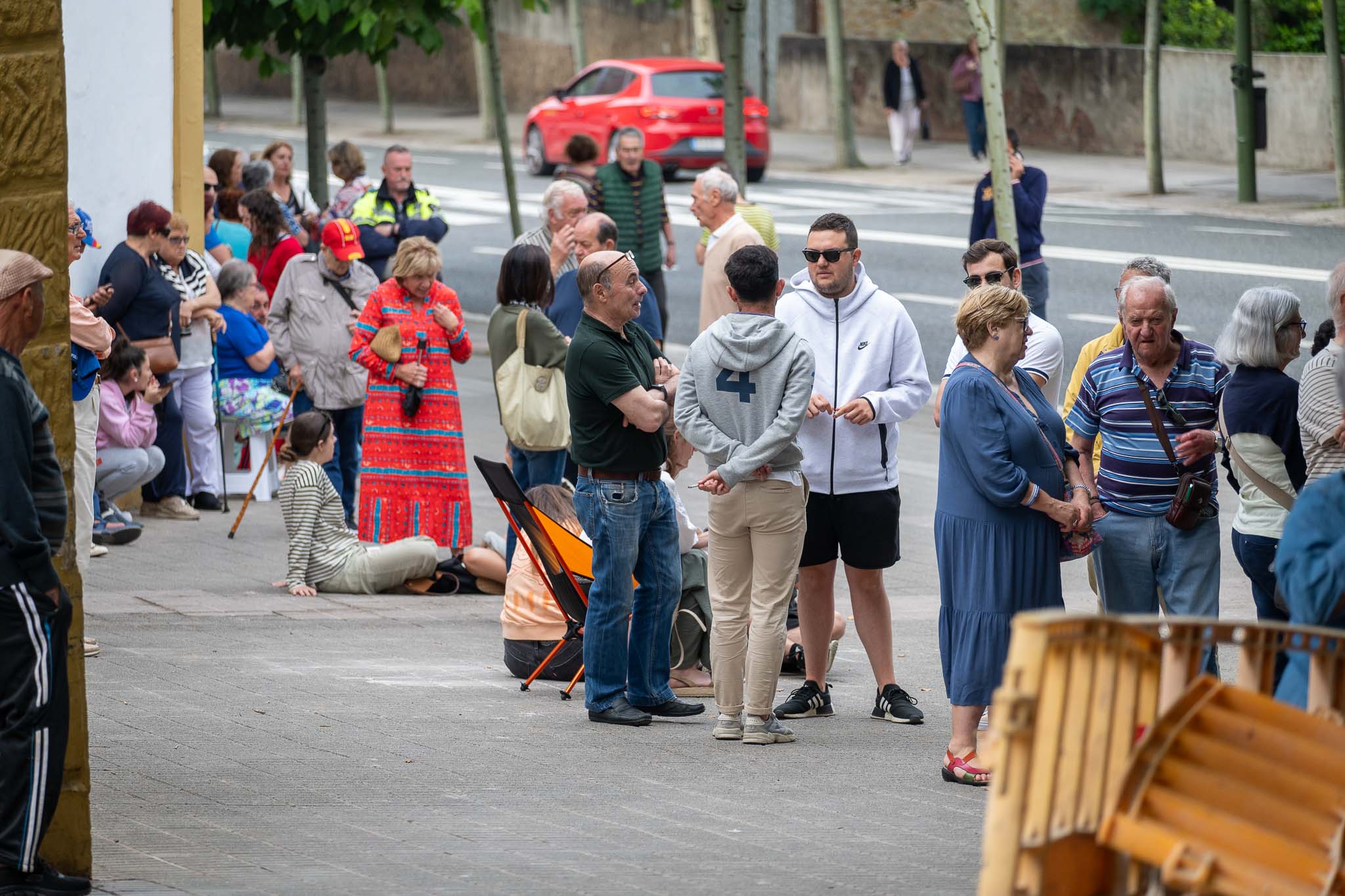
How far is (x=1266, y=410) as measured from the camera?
673cm

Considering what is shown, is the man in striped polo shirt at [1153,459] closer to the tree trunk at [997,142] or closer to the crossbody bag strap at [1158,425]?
the crossbody bag strap at [1158,425]

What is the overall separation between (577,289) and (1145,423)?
4.03 metres

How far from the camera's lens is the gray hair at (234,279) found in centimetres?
1272

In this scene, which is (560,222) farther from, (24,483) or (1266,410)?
(24,483)

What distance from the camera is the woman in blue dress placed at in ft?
21.9

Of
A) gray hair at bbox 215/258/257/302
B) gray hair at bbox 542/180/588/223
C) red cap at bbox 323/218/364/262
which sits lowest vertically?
gray hair at bbox 215/258/257/302

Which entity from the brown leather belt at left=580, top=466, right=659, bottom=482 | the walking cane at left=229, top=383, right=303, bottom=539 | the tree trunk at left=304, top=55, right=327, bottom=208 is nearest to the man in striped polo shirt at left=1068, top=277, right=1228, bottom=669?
the brown leather belt at left=580, top=466, right=659, bottom=482

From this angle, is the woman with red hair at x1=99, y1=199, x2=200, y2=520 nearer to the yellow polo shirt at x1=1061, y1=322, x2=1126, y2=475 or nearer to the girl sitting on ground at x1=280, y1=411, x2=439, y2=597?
the girl sitting on ground at x1=280, y1=411, x2=439, y2=597

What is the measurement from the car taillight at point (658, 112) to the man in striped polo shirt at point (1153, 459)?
1026 inches

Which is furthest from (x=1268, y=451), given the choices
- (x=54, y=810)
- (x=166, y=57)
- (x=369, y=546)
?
(x=166, y=57)

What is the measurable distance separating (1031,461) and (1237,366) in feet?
2.71

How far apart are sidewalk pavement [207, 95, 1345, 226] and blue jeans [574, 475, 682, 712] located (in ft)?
62.7

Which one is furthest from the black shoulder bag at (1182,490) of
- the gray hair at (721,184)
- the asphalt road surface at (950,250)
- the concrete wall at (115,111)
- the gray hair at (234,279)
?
the asphalt road surface at (950,250)

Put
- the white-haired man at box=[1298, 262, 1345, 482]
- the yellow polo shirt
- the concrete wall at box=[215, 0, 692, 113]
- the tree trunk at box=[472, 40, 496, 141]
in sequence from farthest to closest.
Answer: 1. the concrete wall at box=[215, 0, 692, 113]
2. the tree trunk at box=[472, 40, 496, 141]
3. the yellow polo shirt
4. the white-haired man at box=[1298, 262, 1345, 482]
